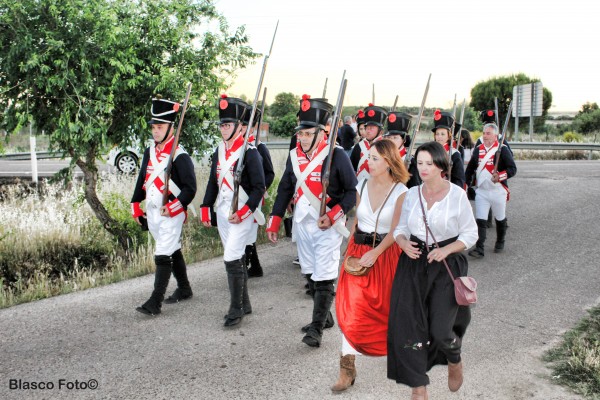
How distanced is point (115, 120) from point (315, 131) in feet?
13.3

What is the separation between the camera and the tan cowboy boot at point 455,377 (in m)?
3.91

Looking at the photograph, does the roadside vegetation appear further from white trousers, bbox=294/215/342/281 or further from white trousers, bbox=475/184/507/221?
white trousers, bbox=475/184/507/221

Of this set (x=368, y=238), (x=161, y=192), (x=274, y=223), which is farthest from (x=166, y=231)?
(x=368, y=238)

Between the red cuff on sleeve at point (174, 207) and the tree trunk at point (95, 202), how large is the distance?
297 cm

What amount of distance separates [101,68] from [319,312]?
15.1ft

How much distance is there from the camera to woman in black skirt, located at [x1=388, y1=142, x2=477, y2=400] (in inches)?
146

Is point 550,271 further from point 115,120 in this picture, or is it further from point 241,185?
point 115,120

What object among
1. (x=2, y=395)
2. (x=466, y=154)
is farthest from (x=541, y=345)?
(x=466, y=154)

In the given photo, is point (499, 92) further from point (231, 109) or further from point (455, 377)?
point (455, 377)

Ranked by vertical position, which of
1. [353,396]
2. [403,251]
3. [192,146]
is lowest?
[353,396]

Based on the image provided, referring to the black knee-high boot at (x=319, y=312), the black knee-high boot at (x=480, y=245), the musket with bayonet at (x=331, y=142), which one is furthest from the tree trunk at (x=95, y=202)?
the black knee-high boot at (x=480, y=245)

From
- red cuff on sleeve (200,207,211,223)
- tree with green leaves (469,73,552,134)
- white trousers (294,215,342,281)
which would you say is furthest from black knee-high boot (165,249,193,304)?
tree with green leaves (469,73,552,134)

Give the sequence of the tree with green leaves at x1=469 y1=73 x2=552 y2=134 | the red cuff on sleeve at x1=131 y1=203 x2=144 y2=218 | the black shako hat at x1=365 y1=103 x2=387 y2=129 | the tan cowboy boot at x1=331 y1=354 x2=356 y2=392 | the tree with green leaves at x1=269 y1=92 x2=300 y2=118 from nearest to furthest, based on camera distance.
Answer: the tan cowboy boot at x1=331 y1=354 x2=356 y2=392
the red cuff on sleeve at x1=131 y1=203 x2=144 y2=218
the black shako hat at x1=365 y1=103 x2=387 y2=129
the tree with green leaves at x1=269 y1=92 x2=300 y2=118
the tree with green leaves at x1=469 y1=73 x2=552 y2=134

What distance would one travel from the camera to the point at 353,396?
3982 millimetres
